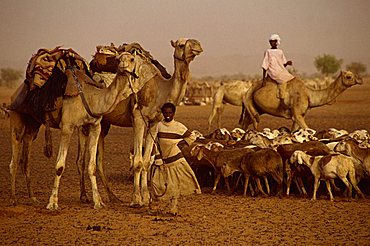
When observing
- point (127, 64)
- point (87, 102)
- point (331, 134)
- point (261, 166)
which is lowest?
point (261, 166)

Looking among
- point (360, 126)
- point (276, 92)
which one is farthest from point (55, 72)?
point (360, 126)

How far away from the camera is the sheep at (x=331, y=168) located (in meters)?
11.4

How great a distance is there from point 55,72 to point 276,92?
7.80 metres

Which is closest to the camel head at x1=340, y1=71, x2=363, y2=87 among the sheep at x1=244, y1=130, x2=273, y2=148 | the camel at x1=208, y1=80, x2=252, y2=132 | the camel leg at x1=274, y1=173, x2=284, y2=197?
the sheep at x1=244, y1=130, x2=273, y2=148

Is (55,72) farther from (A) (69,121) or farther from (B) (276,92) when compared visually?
(B) (276,92)

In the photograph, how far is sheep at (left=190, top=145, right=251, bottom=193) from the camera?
12570mm

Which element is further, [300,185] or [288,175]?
[300,185]

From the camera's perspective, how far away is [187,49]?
10664mm

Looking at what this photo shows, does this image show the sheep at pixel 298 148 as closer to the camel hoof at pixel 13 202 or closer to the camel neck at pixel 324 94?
the camel hoof at pixel 13 202

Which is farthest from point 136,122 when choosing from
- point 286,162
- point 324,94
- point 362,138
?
point 324,94

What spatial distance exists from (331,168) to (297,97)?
620cm

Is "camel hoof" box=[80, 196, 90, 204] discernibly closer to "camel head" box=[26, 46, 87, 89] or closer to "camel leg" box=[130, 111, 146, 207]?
"camel leg" box=[130, 111, 146, 207]

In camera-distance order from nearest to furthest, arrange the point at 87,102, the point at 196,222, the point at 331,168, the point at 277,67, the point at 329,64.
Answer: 1. the point at 196,222
2. the point at 87,102
3. the point at 331,168
4. the point at 277,67
5. the point at 329,64

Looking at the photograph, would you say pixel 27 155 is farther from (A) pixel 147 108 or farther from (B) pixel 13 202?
(A) pixel 147 108
